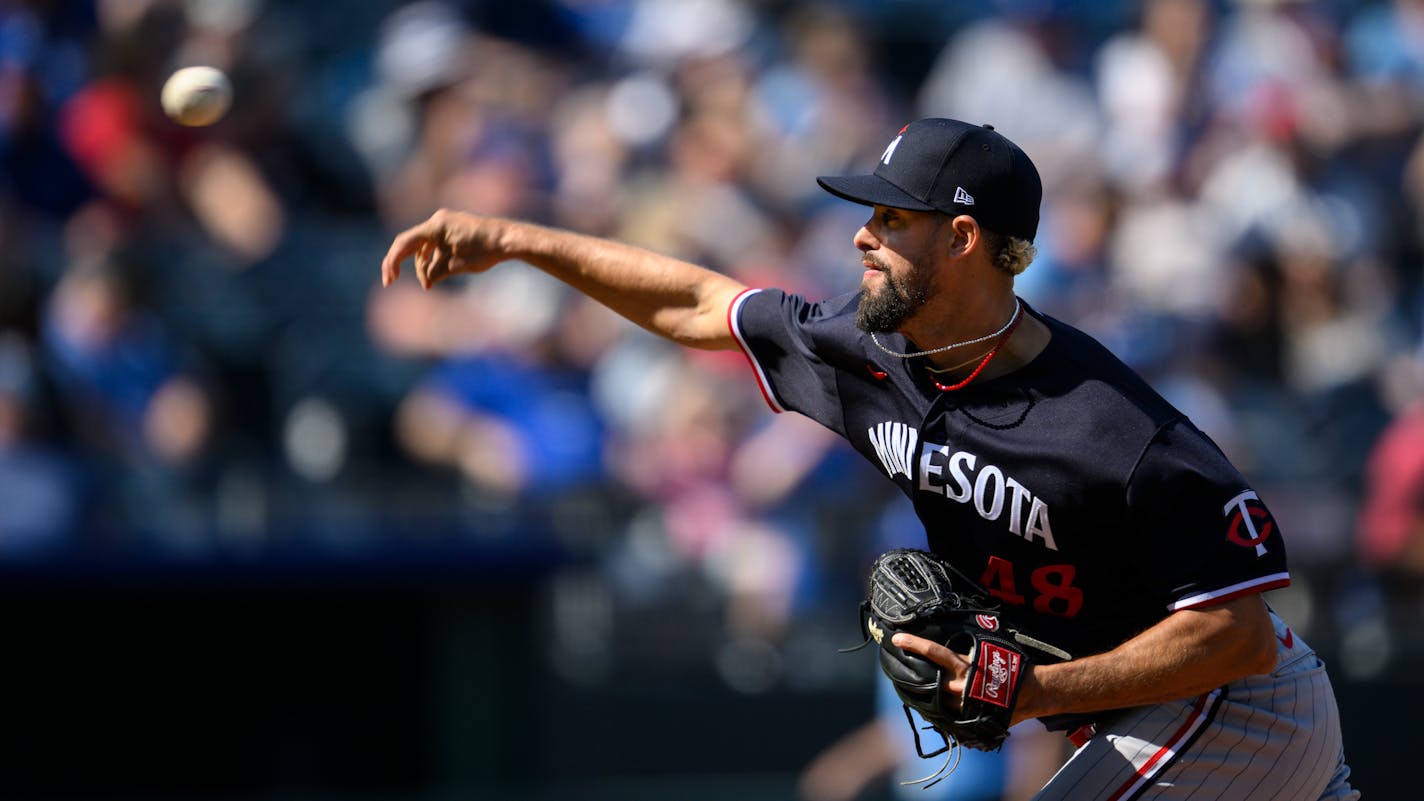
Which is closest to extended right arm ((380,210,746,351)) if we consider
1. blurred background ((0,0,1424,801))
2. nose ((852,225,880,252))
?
nose ((852,225,880,252))

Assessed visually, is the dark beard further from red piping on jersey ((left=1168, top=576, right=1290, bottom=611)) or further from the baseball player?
red piping on jersey ((left=1168, top=576, right=1290, bottom=611))

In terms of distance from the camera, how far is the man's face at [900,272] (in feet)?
13.9

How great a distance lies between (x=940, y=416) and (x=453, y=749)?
14.1 feet

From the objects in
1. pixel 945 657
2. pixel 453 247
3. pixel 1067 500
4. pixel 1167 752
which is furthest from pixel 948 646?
pixel 453 247

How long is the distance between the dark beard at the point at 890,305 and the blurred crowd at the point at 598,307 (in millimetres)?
3823

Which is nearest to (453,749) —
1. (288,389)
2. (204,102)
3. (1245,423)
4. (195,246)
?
(288,389)

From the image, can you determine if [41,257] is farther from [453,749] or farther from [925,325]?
[925,325]

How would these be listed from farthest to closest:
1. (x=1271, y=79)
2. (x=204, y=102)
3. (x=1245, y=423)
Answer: (x=1271, y=79)
(x=1245, y=423)
(x=204, y=102)

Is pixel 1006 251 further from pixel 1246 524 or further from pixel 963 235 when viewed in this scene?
pixel 1246 524

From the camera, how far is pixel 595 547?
8.19 metres

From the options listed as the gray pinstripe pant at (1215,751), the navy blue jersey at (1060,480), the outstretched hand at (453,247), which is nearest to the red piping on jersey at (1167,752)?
the gray pinstripe pant at (1215,751)

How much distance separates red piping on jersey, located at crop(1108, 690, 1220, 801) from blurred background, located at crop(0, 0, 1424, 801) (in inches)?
144

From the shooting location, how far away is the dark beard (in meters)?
4.23

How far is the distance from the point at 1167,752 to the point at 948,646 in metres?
0.58
